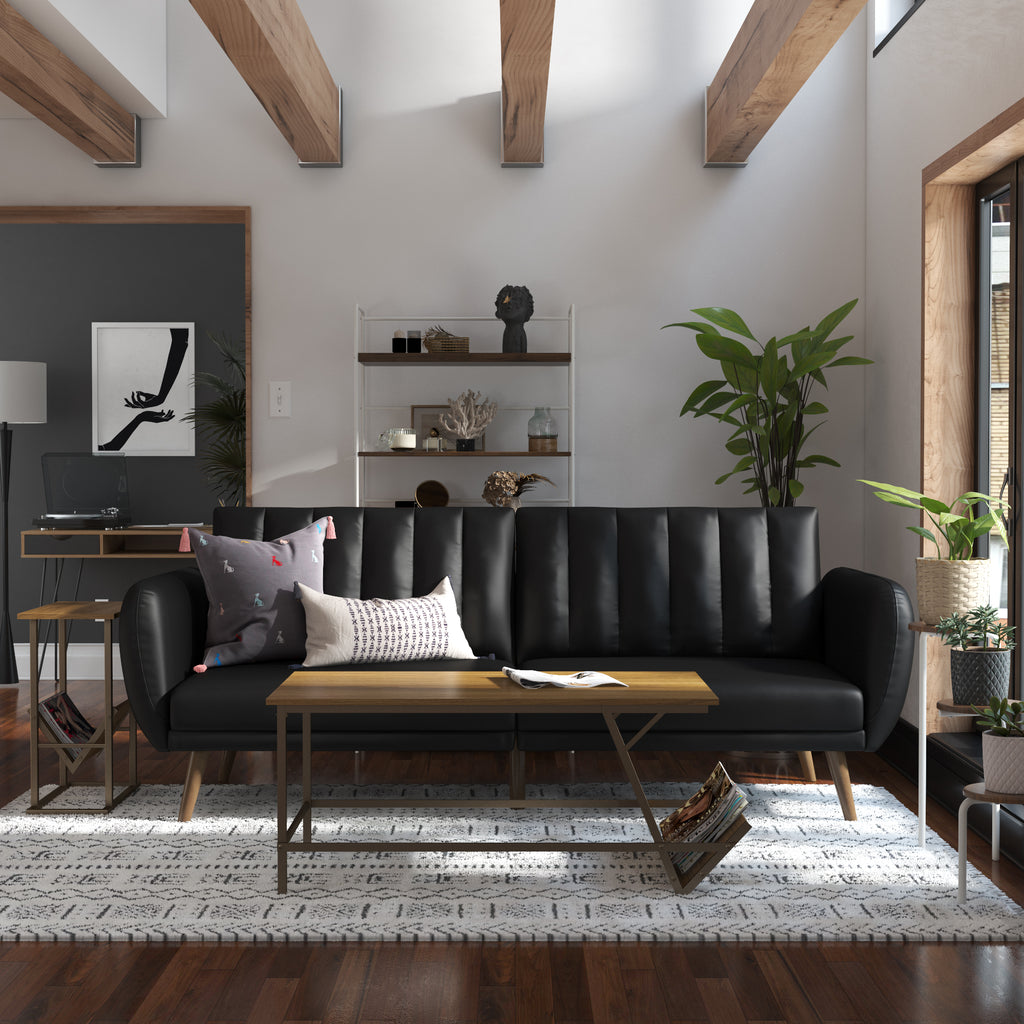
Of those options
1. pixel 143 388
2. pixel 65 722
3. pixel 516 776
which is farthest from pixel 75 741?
pixel 143 388

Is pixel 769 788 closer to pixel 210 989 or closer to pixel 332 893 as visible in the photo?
pixel 332 893

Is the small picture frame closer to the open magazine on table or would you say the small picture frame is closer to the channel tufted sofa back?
the channel tufted sofa back

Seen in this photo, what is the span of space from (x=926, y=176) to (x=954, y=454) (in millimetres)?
1011

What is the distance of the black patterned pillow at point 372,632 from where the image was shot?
3.06 meters

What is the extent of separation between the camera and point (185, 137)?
179 inches

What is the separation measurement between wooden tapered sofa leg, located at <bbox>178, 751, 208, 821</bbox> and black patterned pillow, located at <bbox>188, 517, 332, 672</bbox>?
10.9 inches

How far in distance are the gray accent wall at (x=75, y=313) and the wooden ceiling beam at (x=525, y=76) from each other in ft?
7.95

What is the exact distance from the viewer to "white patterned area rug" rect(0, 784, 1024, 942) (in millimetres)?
2232

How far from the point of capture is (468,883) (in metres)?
2.49

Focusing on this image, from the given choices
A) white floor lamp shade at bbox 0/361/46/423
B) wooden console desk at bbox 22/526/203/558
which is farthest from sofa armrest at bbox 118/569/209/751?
white floor lamp shade at bbox 0/361/46/423

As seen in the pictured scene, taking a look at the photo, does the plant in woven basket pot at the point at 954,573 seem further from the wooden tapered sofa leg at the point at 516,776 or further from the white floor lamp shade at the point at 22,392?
the white floor lamp shade at the point at 22,392

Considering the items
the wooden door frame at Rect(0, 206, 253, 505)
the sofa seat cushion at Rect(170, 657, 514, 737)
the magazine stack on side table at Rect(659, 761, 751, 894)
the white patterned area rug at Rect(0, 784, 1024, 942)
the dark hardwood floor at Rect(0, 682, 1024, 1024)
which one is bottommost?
the dark hardwood floor at Rect(0, 682, 1024, 1024)

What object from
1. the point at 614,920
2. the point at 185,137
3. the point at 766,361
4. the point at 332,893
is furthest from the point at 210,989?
the point at 185,137

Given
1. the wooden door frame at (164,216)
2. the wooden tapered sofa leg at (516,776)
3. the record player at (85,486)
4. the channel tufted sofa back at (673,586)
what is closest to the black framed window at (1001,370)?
the channel tufted sofa back at (673,586)
